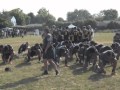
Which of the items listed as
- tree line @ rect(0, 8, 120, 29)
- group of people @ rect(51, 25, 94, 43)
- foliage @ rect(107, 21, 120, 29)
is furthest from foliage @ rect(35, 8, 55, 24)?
group of people @ rect(51, 25, 94, 43)

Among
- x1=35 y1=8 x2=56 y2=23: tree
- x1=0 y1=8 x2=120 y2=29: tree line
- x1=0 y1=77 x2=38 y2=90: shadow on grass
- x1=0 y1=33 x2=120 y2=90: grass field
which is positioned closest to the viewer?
x1=0 y1=33 x2=120 y2=90: grass field

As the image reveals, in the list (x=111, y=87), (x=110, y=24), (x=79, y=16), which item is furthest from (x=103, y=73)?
(x=79, y=16)

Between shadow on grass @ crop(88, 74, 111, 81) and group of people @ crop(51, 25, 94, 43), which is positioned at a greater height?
group of people @ crop(51, 25, 94, 43)

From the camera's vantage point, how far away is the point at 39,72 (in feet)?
55.5

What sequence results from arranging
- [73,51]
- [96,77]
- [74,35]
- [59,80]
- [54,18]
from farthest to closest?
[54,18], [74,35], [73,51], [96,77], [59,80]

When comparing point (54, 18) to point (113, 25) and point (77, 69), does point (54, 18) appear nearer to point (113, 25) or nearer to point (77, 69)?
point (113, 25)

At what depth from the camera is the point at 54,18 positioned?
153625mm

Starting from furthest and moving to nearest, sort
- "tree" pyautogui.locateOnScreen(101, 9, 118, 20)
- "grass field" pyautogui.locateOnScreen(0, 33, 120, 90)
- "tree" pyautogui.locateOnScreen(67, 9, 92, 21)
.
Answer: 1. "tree" pyautogui.locateOnScreen(67, 9, 92, 21)
2. "tree" pyautogui.locateOnScreen(101, 9, 118, 20)
3. "grass field" pyautogui.locateOnScreen(0, 33, 120, 90)

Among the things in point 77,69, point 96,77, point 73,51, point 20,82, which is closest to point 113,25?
point 73,51

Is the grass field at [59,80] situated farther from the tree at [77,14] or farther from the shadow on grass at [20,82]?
the tree at [77,14]

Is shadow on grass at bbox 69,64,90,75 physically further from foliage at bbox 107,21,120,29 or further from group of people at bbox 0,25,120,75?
foliage at bbox 107,21,120,29

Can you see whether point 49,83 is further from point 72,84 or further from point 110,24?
point 110,24

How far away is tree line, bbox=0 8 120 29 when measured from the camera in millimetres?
93375

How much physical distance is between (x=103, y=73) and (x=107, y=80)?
138 centimetres
